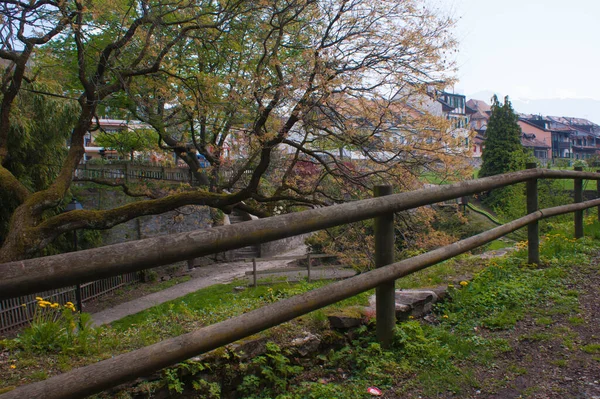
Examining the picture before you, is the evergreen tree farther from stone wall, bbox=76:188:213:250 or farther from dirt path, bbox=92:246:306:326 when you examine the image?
stone wall, bbox=76:188:213:250

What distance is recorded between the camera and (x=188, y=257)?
186 centimetres

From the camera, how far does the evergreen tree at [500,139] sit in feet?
117

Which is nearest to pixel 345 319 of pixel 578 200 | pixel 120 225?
pixel 578 200

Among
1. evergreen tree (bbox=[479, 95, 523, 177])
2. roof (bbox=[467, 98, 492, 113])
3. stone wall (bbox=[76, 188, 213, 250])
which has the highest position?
roof (bbox=[467, 98, 492, 113])

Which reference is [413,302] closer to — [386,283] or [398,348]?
[398,348]

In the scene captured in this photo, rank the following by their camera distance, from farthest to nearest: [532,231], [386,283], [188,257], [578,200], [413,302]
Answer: [578,200]
[532,231]
[413,302]
[386,283]
[188,257]

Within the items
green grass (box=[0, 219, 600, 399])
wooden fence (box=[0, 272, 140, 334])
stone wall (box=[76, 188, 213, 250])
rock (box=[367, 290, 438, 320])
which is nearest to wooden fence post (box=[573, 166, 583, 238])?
green grass (box=[0, 219, 600, 399])

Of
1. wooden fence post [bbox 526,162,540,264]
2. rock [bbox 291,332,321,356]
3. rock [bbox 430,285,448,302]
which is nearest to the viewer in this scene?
rock [bbox 291,332,321,356]

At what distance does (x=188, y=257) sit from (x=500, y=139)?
3827 cm

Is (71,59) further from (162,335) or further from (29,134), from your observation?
(162,335)

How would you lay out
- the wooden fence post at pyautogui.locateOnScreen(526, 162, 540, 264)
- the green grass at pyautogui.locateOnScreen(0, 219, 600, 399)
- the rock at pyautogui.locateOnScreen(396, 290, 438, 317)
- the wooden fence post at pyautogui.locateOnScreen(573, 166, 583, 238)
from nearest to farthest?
the green grass at pyautogui.locateOnScreen(0, 219, 600, 399), the rock at pyautogui.locateOnScreen(396, 290, 438, 317), the wooden fence post at pyautogui.locateOnScreen(526, 162, 540, 264), the wooden fence post at pyautogui.locateOnScreen(573, 166, 583, 238)

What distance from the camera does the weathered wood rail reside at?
1.47 metres

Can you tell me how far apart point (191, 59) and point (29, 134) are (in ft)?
21.3

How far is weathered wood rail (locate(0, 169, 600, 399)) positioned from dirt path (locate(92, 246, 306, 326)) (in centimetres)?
1501
